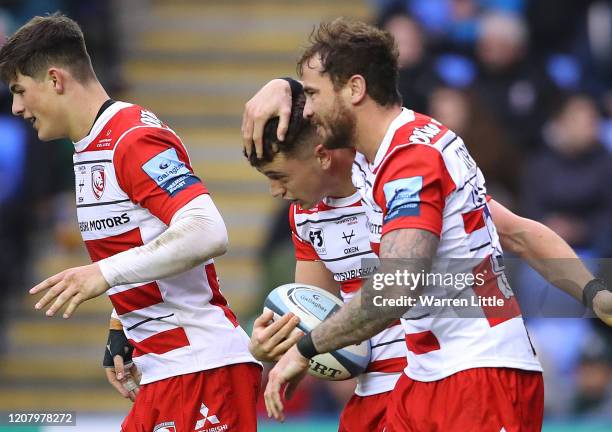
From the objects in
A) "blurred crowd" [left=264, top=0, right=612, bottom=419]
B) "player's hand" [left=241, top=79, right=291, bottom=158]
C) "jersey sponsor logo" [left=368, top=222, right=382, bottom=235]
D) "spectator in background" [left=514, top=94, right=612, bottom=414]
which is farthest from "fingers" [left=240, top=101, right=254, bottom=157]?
"spectator in background" [left=514, top=94, right=612, bottom=414]

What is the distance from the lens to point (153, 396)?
5.01 metres

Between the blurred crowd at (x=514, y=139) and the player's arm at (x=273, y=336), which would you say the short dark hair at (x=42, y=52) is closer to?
the player's arm at (x=273, y=336)

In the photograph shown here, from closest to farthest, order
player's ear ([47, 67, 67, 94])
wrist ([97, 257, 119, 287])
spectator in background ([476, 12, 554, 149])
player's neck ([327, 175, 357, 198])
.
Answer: wrist ([97, 257, 119, 287])
player's ear ([47, 67, 67, 94])
player's neck ([327, 175, 357, 198])
spectator in background ([476, 12, 554, 149])

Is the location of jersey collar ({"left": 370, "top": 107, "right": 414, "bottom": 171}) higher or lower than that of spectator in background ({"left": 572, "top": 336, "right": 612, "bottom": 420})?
higher

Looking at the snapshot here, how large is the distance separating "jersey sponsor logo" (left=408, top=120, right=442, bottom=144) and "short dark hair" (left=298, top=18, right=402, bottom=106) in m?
0.19

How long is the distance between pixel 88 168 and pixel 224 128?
6.82 metres

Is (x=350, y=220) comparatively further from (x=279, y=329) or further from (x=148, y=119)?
(x=148, y=119)

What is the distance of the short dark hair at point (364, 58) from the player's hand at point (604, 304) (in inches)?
44.9

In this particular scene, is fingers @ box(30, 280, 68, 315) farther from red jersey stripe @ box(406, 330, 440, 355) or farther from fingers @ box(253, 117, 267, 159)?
red jersey stripe @ box(406, 330, 440, 355)

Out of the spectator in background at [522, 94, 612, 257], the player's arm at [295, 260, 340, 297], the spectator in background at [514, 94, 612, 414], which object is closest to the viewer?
the player's arm at [295, 260, 340, 297]

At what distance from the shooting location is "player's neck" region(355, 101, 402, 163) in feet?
14.7

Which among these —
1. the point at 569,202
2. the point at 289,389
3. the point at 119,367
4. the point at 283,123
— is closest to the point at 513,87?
the point at 569,202

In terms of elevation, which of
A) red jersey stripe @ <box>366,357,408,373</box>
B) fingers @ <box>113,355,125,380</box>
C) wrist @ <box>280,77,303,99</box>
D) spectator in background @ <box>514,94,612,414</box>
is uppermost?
wrist @ <box>280,77,303,99</box>

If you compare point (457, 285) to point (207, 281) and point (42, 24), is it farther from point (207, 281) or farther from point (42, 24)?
point (42, 24)
